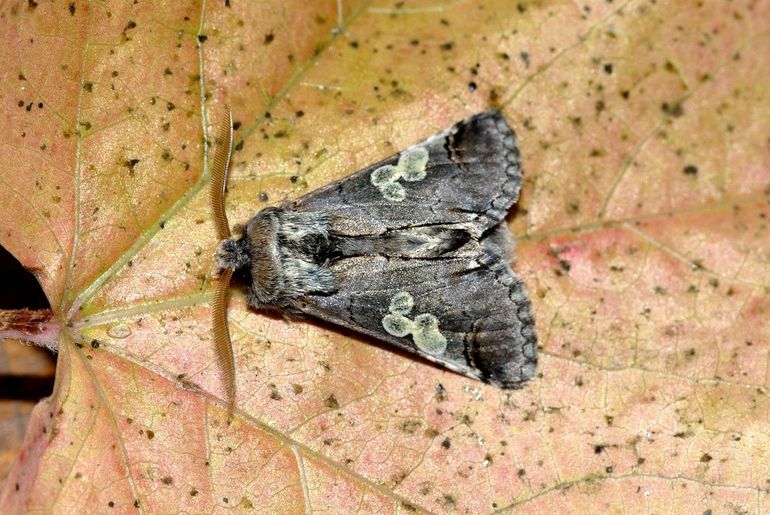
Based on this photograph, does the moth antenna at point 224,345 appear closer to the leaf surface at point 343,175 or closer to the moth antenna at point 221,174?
the leaf surface at point 343,175

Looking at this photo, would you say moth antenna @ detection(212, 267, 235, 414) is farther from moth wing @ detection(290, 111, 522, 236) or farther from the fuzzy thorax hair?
moth wing @ detection(290, 111, 522, 236)

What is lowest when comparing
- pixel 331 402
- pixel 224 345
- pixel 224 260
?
pixel 331 402

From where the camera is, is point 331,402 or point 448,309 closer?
point 331,402

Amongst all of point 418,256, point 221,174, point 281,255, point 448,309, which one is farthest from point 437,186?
point 221,174

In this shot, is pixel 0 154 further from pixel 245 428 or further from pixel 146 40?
pixel 245 428

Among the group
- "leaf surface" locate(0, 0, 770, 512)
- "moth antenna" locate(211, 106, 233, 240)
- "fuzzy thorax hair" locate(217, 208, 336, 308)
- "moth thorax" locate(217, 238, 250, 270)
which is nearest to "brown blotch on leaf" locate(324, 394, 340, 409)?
"leaf surface" locate(0, 0, 770, 512)

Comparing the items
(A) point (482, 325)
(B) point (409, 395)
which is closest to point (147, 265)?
(B) point (409, 395)

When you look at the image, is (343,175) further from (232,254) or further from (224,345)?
(224,345)
